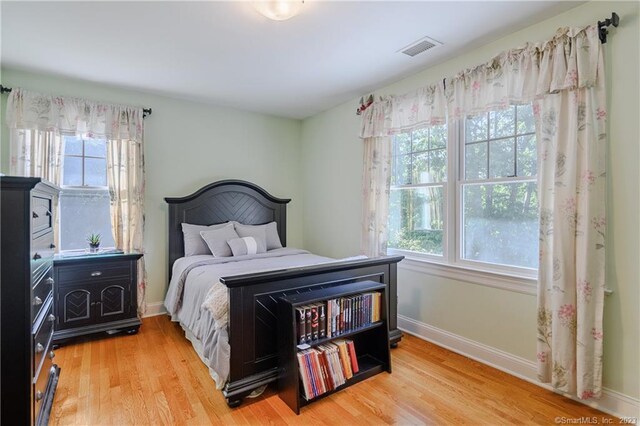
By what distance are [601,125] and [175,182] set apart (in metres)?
3.86

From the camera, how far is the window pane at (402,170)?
3311mm

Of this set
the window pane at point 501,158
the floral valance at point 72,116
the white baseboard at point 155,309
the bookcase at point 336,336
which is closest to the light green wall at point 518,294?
the window pane at point 501,158

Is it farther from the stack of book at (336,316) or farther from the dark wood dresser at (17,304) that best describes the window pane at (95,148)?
the stack of book at (336,316)

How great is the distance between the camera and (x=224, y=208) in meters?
4.00

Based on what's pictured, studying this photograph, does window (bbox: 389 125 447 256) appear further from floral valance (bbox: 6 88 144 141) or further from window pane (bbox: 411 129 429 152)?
floral valance (bbox: 6 88 144 141)

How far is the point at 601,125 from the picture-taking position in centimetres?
195

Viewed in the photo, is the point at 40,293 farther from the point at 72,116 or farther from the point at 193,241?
the point at 72,116

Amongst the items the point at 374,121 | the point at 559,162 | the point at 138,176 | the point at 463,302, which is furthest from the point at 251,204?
the point at 559,162

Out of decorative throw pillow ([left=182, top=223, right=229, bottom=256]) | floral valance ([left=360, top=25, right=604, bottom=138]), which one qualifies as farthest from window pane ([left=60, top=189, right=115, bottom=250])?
floral valance ([left=360, top=25, right=604, bottom=138])

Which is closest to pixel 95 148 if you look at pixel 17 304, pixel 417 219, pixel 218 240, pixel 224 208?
pixel 224 208

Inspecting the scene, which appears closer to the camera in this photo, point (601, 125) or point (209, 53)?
point (601, 125)

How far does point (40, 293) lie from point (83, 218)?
1861 millimetres

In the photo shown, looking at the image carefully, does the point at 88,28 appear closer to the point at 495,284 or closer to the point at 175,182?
the point at 175,182

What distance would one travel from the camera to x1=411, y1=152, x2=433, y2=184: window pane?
3115 mm
